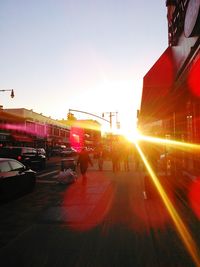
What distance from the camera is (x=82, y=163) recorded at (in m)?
19.9

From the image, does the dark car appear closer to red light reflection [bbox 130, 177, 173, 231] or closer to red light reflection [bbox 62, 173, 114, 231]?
red light reflection [bbox 62, 173, 114, 231]

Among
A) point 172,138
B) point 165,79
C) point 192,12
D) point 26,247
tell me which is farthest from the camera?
point 172,138

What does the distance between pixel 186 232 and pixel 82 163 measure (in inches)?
513

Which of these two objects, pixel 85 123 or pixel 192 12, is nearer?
pixel 192 12

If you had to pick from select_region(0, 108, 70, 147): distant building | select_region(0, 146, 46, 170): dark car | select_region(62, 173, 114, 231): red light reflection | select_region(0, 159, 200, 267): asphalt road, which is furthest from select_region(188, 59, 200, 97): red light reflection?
select_region(0, 108, 70, 147): distant building

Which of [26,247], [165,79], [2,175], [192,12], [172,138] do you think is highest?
[192,12]

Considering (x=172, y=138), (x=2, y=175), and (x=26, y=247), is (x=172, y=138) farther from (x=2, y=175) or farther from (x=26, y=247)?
(x=26, y=247)

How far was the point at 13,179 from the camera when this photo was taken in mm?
12867

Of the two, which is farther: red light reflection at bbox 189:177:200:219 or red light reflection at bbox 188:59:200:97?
red light reflection at bbox 189:177:200:219

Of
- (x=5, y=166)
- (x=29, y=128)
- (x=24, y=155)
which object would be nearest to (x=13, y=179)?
(x=5, y=166)

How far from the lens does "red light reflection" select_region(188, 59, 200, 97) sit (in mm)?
8273

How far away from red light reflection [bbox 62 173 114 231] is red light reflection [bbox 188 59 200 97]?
12.2 ft

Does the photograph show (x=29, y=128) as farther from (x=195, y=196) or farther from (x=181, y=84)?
(x=195, y=196)

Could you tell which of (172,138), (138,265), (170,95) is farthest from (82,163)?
(138,265)
